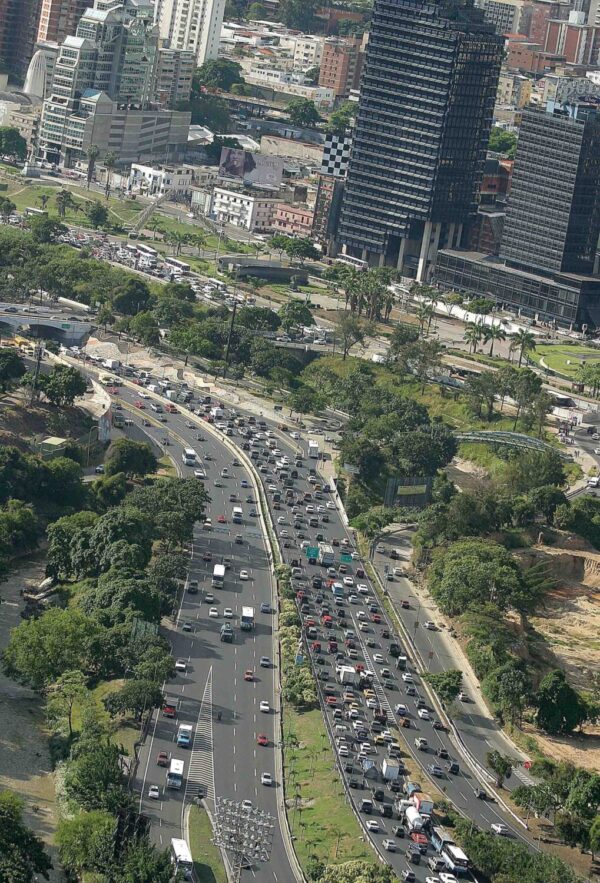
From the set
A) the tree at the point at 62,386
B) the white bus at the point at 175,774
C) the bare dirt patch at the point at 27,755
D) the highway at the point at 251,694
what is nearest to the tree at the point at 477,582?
the highway at the point at 251,694

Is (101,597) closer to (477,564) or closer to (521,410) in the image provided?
(477,564)

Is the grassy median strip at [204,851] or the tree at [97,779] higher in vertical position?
the tree at [97,779]

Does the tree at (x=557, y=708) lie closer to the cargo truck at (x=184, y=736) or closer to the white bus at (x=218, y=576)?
the white bus at (x=218, y=576)

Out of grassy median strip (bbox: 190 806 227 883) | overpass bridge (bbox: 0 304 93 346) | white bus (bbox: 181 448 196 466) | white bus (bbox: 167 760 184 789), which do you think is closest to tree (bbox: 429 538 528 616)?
white bus (bbox: 181 448 196 466)

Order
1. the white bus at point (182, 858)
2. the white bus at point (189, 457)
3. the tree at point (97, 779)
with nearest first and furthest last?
1. the white bus at point (182, 858)
2. the tree at point (97, 779)
3. the white bus at point (189, 457)

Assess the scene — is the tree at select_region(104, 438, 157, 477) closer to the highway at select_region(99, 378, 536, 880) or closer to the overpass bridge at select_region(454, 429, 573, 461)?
the highway at select_region(99, 378, 536, 880)

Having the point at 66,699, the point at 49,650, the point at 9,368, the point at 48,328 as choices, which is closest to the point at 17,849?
the point at 66,699
